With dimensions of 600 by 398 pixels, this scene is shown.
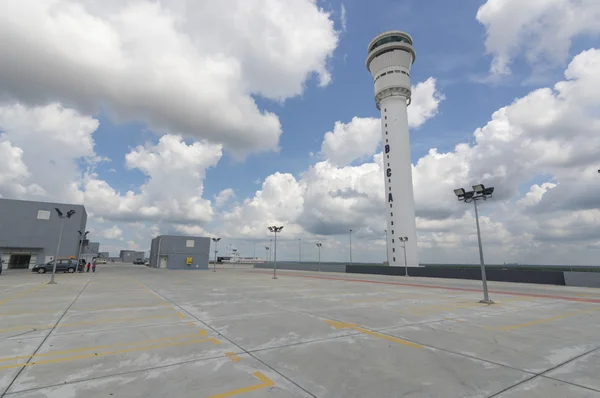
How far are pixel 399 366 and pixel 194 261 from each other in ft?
231

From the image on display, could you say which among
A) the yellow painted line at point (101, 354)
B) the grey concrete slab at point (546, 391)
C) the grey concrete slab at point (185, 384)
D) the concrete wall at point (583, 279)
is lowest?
the yellow painted line at point (101, 354)

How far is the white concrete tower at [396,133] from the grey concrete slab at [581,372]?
5413cm

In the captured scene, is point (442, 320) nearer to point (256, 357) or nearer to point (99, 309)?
point (256, 357)

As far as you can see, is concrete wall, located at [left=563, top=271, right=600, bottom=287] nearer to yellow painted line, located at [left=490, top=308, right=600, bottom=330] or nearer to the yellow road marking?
yellow painted line, located at [left=490, top=308, right=600, bottom=330]

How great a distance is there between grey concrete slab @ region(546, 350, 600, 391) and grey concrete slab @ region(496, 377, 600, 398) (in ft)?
1.14

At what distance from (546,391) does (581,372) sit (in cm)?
173

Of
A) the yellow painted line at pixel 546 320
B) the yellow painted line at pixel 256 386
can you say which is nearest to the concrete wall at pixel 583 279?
the yellow painted line at pixel 546 320

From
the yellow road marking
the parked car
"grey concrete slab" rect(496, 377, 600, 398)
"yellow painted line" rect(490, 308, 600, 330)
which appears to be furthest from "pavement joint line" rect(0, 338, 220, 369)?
the parked car

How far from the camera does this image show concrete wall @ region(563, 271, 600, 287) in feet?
90.6

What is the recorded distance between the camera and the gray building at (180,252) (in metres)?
68.2

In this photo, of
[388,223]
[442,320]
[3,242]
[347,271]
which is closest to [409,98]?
[388,223]

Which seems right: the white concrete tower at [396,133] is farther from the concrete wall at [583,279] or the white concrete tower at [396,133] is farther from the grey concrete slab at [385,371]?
the grey concrete slab at [385,371]

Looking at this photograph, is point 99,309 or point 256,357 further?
point 99,309

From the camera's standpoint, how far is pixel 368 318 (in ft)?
36.3
